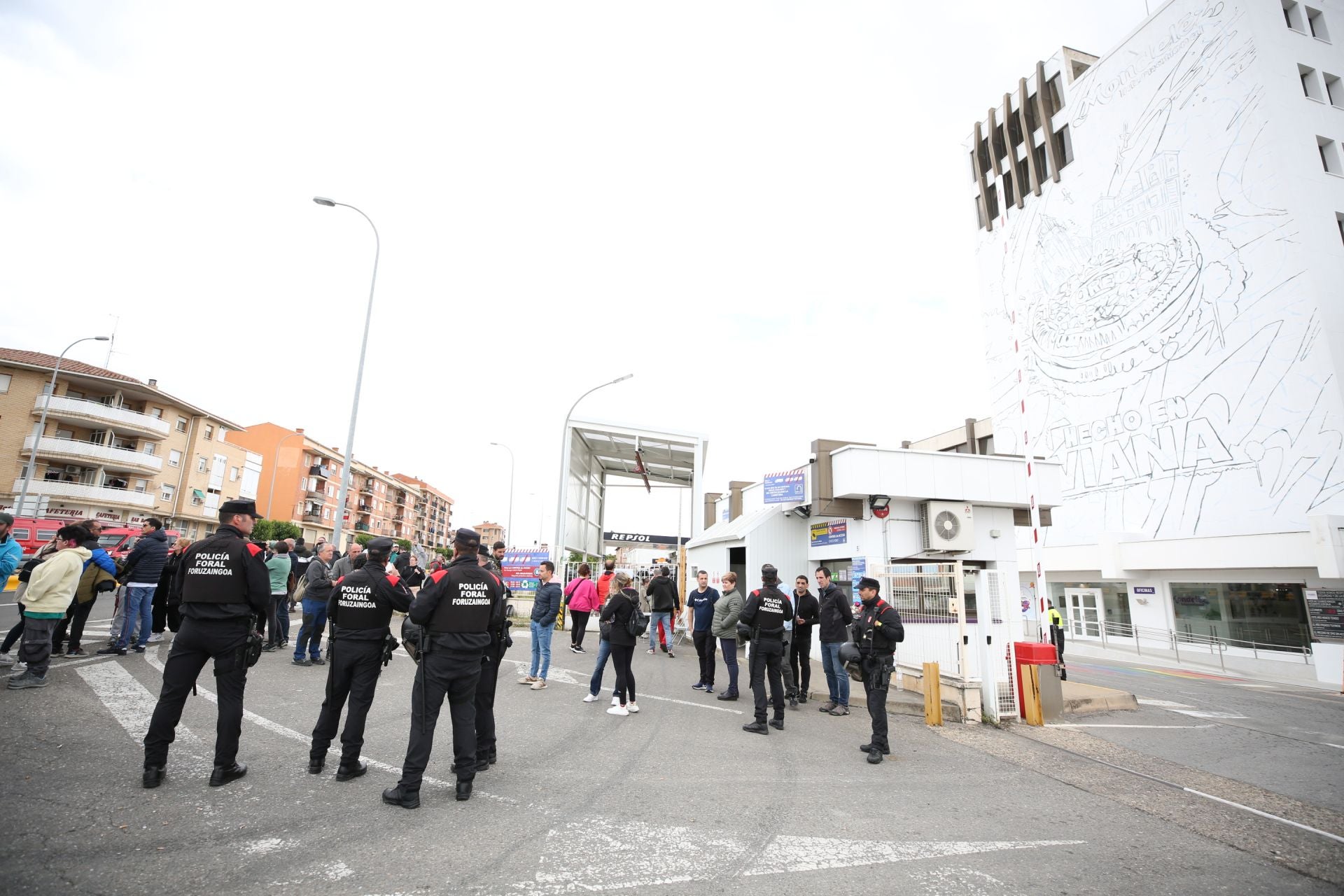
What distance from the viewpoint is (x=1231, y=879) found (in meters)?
3.76

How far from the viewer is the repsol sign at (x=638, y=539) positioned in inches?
1331

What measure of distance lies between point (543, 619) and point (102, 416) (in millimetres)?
41477

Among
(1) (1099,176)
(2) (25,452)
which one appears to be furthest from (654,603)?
(2) (25,452)

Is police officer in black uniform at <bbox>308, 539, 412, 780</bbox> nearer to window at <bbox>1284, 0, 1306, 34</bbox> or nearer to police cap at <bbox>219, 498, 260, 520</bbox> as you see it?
police cap at <bbox>219, 498, 260, 520</bbox>

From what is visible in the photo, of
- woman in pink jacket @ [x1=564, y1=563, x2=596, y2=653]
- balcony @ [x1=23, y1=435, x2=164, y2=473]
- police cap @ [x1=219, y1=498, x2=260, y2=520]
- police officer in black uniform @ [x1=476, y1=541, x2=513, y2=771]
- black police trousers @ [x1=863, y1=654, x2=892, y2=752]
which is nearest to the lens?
police cap @ [x1=219, y1=498, x2=260, y2=520]

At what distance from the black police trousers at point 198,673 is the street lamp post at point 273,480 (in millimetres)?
58288

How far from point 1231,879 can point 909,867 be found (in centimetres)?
206

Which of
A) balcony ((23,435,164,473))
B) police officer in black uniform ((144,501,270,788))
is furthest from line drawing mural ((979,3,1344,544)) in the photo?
balcony ((23,435,164,473))

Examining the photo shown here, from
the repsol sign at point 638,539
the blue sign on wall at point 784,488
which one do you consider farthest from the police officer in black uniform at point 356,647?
the repsol sign at point 638,539

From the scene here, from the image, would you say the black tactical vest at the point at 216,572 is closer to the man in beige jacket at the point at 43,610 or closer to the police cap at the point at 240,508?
the police cap at the point at 240,508

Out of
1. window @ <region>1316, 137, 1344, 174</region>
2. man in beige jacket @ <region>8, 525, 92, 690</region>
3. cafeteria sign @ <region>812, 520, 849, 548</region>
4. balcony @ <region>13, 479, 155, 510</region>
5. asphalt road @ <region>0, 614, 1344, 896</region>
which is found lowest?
asphalt road @ <region>0, 614, 1344, 896</region>

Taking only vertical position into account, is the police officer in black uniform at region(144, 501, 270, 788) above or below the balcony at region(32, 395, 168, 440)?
below

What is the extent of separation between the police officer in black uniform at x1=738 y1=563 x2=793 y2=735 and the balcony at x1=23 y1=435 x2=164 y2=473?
42823mm

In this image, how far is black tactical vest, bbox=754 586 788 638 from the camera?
729cm
